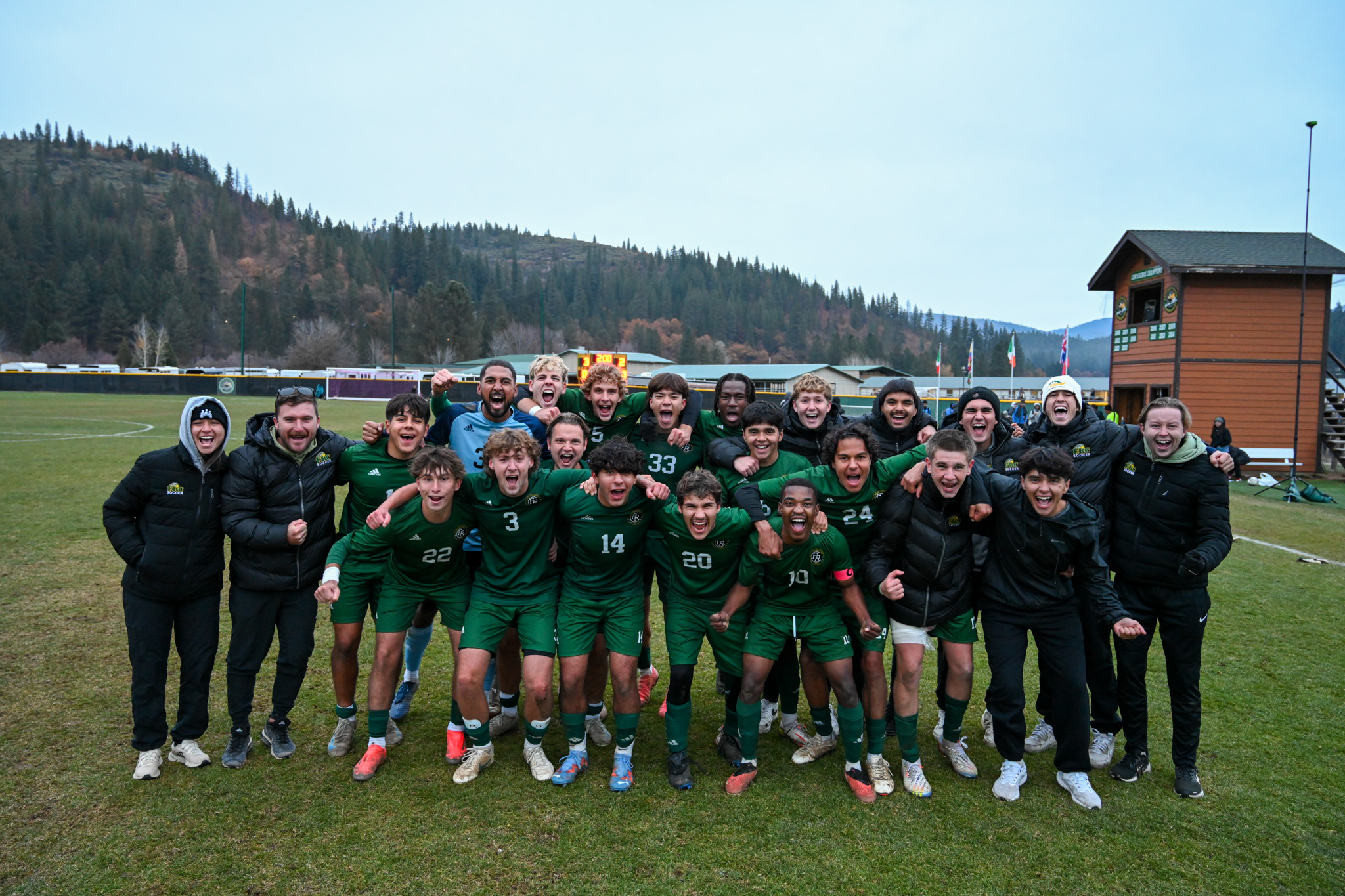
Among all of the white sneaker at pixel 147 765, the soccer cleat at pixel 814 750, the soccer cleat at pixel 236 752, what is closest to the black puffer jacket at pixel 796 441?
the soccer cleat at pixel 814 750

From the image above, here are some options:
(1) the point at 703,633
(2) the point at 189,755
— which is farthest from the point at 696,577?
(2) the point at 189,755

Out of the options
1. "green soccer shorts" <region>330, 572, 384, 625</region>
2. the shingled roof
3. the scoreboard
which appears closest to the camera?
"green soccer shorts" <region>330, 572, 384, 625</region>

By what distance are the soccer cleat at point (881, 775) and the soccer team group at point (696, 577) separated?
0.6 inches

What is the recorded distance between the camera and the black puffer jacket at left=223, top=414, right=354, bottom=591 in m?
4.42

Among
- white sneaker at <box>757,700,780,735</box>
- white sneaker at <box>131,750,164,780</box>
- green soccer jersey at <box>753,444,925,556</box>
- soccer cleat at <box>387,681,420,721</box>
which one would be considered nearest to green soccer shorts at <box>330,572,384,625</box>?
soccer cleat at <box>387,681,420,721</box>

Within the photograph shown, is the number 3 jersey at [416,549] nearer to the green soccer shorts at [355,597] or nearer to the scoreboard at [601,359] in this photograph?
the green soccer shorts at [355,597]

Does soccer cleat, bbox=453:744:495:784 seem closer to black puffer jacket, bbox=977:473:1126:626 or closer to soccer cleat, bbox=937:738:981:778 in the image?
soccer cleat, bbox=937:738:981:778

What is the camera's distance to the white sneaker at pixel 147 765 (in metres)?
4.25

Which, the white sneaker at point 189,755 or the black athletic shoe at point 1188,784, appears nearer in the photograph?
the black athletic shoe at point 1188,784

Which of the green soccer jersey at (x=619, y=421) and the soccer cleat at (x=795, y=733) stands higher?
the green soccer jersey at (x=619, y=421)

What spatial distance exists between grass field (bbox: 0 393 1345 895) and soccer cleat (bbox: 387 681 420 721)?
7 centimetres

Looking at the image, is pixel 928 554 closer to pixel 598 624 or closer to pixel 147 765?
pixel 598 624

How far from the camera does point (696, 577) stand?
4.63 meters

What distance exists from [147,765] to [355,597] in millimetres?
1367
